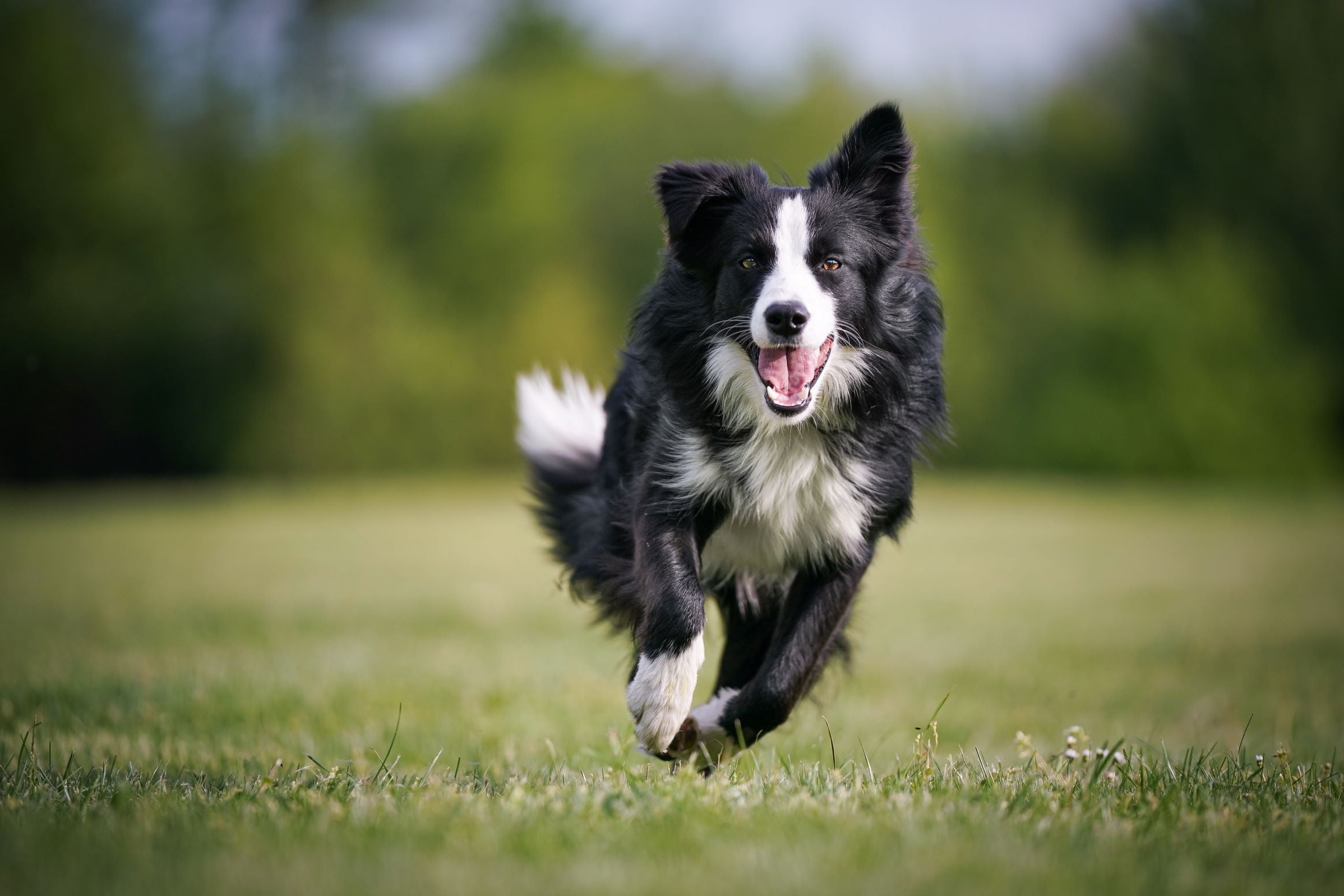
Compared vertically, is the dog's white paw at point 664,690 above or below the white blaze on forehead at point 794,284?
below

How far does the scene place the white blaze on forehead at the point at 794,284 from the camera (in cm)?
382

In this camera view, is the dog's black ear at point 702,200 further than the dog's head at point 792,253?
Yes

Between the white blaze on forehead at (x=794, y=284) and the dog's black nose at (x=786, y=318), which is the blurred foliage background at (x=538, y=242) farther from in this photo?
the dog's black nose at (x=786, y=318)

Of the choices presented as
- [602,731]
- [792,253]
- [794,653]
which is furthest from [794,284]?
[602,731]

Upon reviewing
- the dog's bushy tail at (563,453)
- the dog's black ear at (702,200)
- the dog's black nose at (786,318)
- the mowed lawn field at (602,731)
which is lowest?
the mowed lawn field at (602,731)

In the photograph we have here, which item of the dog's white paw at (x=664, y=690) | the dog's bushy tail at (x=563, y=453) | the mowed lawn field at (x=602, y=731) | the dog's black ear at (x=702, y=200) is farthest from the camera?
the dog's bushy tail at (x=563, y=453)

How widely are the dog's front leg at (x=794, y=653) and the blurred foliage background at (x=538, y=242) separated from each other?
2398 centimetres

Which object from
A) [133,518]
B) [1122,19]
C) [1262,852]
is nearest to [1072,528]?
Result: [133,518]

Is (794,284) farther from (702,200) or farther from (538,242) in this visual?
(538,242)

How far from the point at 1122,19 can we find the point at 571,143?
53.4 ft

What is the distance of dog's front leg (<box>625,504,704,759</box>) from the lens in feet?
12.1

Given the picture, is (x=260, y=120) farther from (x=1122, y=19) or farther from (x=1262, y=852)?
(x=1262, y=852)

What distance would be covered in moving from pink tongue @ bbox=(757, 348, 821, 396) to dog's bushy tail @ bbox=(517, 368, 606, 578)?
1.15 metres

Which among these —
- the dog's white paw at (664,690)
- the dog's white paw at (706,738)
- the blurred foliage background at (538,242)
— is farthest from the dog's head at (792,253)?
the blurred foliage background at (538,242)
